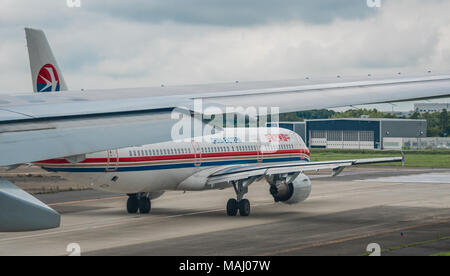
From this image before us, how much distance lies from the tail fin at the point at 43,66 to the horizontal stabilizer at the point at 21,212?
31.6 meters

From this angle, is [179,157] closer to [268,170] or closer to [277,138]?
[268,170]

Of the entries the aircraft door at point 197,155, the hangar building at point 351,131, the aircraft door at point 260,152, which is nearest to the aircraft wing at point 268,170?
the aircraft door at point 197,155

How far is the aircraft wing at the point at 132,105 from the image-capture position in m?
7.96

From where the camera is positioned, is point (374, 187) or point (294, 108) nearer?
point (294, 108)

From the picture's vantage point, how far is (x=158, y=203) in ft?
131

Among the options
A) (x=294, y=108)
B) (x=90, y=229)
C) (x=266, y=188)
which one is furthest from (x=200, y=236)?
(x=266, y=188)

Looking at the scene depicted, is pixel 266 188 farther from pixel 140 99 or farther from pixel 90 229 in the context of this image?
pixel 140 99

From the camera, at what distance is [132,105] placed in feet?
33.1

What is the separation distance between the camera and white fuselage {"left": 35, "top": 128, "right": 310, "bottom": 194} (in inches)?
1136

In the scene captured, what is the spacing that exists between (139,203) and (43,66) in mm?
9898

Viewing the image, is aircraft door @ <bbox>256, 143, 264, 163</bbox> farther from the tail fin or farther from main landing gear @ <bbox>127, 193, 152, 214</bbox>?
the tail fin

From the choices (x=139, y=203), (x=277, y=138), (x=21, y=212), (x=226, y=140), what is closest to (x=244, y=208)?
(x=226, y=140)

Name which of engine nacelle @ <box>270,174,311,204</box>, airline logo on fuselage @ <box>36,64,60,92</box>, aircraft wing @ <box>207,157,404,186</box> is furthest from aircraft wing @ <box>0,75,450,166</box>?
airline logo on fuselage @ <box>36,64,60,92</box>
